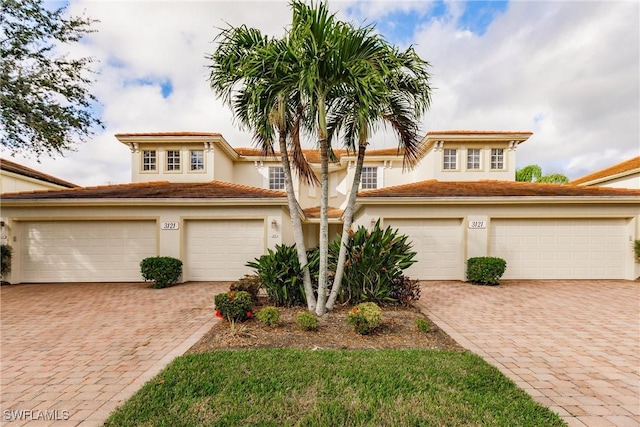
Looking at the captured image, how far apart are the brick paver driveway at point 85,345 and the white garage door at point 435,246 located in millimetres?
7053

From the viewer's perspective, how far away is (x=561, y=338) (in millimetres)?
4961

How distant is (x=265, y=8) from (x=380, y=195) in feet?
22.0

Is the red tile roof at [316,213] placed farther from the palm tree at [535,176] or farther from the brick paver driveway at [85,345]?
the palm tree at [535,176]

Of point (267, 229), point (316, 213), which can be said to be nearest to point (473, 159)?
point (316, 213)

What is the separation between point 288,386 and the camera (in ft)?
10.5

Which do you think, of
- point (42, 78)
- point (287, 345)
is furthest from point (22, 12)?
point (287, 345)

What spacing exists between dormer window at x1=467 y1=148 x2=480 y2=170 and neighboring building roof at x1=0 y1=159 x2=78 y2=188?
23375mm

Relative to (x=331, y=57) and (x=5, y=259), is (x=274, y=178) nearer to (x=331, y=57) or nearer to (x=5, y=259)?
(x=5, y=259)

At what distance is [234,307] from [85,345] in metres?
2.36

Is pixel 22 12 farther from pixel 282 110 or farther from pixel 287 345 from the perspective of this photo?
pixel 287 345

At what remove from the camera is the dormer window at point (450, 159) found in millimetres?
14531

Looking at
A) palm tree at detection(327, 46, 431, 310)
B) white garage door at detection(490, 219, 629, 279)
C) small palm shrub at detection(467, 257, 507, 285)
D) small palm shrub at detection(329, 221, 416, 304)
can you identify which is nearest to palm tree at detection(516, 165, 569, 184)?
white garage door at detection(490, 219, 629, 279)

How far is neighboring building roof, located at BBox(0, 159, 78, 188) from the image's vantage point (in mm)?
14919

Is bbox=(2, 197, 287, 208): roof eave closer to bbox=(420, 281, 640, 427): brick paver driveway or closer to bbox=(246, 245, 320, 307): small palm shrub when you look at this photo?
bbox=(246, 245, 320, 307): small palm shrub
